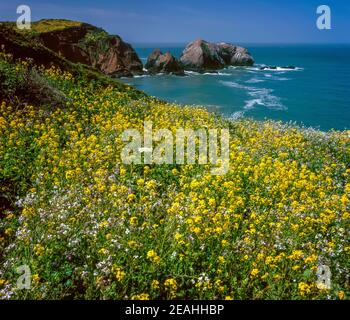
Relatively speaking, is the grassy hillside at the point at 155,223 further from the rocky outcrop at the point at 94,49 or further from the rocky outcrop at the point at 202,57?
the rocky outcrop at the point at 202,57

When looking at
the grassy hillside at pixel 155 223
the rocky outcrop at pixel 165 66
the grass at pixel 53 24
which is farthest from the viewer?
the rocky outcrop at pixel 165 66

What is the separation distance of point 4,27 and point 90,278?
20434mm

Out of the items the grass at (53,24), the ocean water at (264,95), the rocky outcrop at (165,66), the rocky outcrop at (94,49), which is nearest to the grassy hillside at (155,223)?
the ocean water at (264,95)

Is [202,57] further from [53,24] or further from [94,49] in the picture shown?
[53,24]

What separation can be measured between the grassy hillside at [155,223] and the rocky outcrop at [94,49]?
54.0m

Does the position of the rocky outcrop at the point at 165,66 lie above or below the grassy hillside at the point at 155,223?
above

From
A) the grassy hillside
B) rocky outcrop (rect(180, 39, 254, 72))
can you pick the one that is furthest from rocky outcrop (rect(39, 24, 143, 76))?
the grassy hillside

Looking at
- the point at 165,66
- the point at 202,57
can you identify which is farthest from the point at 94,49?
the point at 202,57

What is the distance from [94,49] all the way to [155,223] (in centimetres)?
6680

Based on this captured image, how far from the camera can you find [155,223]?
7.68m

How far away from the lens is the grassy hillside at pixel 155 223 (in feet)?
19.6

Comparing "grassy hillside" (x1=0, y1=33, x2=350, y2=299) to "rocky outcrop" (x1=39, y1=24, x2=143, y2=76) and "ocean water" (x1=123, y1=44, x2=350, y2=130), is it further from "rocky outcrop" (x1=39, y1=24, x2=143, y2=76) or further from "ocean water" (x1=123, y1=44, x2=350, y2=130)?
"rocky outcrop" (x1=39, y1=24, x2=143, y2=76)

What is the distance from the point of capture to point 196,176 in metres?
9.94

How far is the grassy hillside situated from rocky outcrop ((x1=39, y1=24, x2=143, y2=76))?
54050 millimetres
